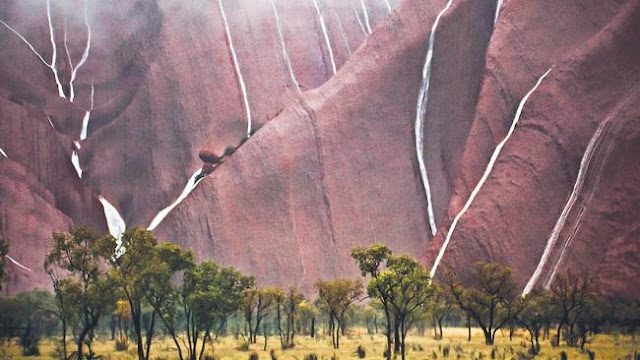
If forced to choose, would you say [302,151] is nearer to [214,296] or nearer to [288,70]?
[288,70]

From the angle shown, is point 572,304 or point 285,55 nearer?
point 572,304

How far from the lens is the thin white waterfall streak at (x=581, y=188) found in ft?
173

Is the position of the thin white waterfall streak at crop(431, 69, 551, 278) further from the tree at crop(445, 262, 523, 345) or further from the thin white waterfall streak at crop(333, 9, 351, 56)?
the thin white waterfall streak at crop(333, 9, 351, 56)

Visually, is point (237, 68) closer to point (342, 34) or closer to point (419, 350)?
point (342, 34)

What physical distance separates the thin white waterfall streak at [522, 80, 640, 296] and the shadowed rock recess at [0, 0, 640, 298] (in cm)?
15

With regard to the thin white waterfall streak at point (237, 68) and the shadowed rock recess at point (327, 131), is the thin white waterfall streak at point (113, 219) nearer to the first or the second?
the shadowed rock recess at point (327, 131)

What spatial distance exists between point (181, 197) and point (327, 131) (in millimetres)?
15423

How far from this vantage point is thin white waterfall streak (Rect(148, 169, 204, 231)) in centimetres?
6906

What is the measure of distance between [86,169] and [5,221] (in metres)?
14.7

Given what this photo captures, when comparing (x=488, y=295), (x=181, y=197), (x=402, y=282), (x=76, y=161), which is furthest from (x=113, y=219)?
(x=402, y=282)

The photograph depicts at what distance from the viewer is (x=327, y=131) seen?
67125 mm

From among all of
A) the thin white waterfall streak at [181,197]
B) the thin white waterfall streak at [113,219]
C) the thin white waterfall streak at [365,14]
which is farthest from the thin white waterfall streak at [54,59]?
the thin white waterfall streak at [365,14]

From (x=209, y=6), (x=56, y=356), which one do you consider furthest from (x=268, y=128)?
Answer: (x=56, y=356)

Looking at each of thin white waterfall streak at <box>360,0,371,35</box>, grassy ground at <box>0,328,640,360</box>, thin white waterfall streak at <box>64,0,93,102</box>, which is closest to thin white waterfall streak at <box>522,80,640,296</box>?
grassy ground at <box>0,328,640,360</box>
